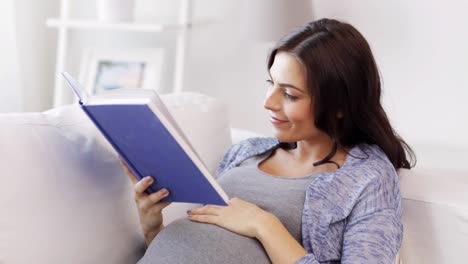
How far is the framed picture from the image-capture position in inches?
92.8

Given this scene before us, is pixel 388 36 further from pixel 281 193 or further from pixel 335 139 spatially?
pixel 281 193

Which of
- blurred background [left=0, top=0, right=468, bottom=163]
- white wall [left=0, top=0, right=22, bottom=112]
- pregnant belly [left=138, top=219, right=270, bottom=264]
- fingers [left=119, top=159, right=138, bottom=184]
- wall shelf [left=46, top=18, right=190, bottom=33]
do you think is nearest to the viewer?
pregnant belly [left=138, top=219, right=270, bottom=264]

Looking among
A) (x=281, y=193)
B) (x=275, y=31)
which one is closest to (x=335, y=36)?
(x=281, y=193)

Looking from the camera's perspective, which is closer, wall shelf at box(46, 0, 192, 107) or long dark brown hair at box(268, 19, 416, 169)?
long dark brown hair at box(268, 19, 416, 169)

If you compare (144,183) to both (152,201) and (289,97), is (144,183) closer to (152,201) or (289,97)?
(152,201)

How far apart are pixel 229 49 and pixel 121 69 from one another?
0.42m

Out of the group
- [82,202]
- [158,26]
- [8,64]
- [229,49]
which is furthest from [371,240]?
[8,64]

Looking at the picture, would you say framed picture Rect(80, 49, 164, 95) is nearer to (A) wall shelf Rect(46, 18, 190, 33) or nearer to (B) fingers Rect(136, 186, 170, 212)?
(A) wall shelf Rect(46, 18, 190, 33)

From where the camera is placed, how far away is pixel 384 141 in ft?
4.14

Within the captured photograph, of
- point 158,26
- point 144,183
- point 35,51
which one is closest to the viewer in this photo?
point 144,183

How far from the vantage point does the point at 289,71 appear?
120cm

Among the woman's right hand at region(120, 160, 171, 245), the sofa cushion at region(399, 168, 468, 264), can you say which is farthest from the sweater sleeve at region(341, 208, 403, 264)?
the woman's right hand at region(120, 160, 171, 245)

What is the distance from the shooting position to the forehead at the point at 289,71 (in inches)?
46.9

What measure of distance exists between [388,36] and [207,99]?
75 cm
